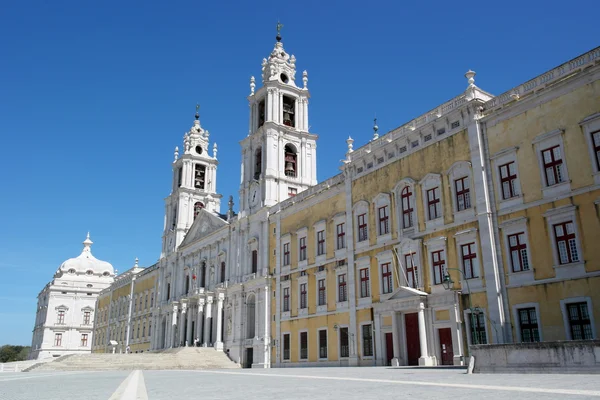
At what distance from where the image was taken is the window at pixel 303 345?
36500 millimetres

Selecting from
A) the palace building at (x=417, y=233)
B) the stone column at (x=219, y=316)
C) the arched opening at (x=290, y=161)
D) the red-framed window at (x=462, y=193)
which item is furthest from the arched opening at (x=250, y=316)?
the red-framed window at (x=462, y=193)

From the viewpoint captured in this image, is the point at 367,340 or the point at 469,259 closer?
the point at 469,259

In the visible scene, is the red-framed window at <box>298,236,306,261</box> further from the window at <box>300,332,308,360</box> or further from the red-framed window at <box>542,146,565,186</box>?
the red-framed window at <box>542,146,565,186</box>

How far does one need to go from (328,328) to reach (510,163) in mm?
16257

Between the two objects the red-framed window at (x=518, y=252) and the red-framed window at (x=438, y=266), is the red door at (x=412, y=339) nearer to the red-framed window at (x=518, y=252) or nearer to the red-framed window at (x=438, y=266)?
the red-framed window at (x=438, y=266)

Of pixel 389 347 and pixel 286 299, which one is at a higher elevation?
pixel 286 299

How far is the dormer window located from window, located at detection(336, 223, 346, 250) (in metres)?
16.6

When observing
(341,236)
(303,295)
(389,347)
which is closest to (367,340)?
(389,347)

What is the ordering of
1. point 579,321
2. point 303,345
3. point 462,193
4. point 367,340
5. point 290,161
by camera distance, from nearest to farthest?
point 579,321 → point 462,193 → point 367,340 → point 303,345 → point 290,161

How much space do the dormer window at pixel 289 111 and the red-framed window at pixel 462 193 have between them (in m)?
24.4

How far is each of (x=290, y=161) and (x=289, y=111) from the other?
5.14 m

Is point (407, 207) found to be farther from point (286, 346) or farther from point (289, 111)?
point (289, 111)

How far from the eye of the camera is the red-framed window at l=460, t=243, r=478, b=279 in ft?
82.6

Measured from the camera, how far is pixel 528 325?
22.6 metres
